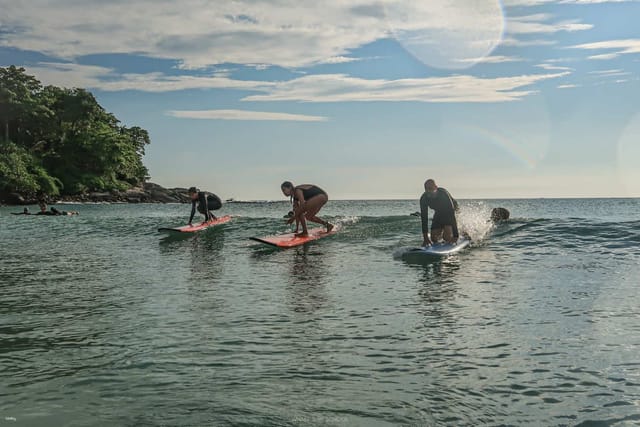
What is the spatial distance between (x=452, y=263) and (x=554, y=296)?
4.53 metres

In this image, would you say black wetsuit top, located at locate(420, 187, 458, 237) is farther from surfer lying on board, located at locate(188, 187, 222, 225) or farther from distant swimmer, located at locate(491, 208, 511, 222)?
surfer lying on board, located at locate(188, 187, 222, 225)

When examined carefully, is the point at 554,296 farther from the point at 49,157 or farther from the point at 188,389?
the point at 49,157

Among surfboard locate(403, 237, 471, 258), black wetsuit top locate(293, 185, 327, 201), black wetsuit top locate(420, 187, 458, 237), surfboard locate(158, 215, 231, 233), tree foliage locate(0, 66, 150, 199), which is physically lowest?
surfboard locate(403, 237, 471, 258)

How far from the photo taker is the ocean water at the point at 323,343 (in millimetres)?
4480

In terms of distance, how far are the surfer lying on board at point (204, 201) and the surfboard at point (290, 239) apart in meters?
5.11

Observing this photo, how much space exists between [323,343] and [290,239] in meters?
11.8

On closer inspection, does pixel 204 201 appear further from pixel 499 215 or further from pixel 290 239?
pixel 499 215

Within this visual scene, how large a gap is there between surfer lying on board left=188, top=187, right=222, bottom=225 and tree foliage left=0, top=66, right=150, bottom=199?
2349 inches

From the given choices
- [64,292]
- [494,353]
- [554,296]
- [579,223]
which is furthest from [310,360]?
[579,223]

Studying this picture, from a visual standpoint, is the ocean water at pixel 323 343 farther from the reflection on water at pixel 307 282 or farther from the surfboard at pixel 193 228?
the surfboard at pixel 193 228

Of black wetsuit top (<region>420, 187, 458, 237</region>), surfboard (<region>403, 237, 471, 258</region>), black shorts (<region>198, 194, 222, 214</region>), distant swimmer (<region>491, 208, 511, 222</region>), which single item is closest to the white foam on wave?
distant swimmer (<region>491, 208, 511, 222</region>)

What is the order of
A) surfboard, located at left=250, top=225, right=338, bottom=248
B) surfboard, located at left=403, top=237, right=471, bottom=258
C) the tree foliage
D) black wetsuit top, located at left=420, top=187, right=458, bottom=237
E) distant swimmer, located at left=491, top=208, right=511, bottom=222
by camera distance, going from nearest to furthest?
surfboard, located at left=403, top=237, right=471, bottom=258 → black wetsuit top, located at left=420, top=187, right=458, bottom=237 → surfboard, located at left=250, top=225, right=338, bottom=248 → distant swimmer, located at left=491, top=208, right=511, bottom=222 → the tree foliage

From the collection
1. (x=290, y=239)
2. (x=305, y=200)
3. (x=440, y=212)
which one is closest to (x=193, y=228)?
(x=305, y=200)

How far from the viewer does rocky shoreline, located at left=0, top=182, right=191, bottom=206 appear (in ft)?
243
